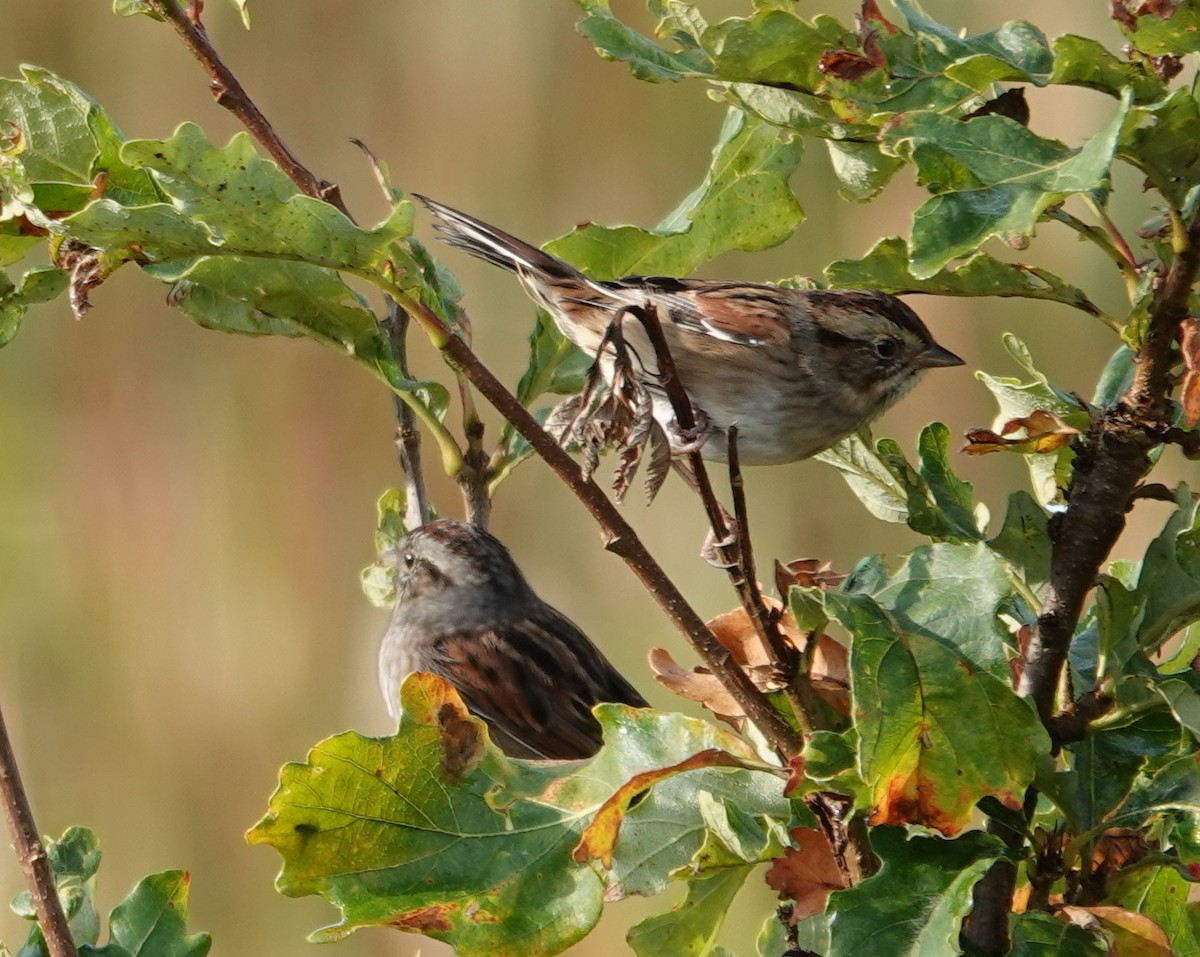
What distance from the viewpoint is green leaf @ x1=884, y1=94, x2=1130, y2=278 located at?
1039 millimetres

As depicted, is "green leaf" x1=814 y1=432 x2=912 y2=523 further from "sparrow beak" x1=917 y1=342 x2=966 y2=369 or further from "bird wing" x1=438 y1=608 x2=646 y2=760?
"bird wing" x1=438 y1=608 x2=646 y2=760

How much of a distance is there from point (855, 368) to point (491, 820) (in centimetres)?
173

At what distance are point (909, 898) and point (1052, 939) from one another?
14 cm

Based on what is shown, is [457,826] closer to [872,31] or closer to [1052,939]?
[1052,939]

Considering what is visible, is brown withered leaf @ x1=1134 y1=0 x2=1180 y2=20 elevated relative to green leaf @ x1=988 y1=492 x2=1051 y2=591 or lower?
elevated

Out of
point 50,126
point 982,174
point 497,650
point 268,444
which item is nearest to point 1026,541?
point 982,174

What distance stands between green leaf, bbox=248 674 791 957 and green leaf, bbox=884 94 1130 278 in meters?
0.55

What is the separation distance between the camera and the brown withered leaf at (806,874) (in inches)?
53.6

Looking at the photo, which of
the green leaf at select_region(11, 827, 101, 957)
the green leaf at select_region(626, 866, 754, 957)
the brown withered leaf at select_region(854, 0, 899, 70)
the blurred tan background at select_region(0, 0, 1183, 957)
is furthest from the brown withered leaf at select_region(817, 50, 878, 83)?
the blurred tan background at select_region(0, 0, 1183, 957)

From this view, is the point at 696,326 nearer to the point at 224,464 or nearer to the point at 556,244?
the point at 556,244

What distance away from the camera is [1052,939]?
127cm

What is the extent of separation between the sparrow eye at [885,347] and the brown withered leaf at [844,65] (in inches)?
66.1

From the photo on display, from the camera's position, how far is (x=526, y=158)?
15.5 feet

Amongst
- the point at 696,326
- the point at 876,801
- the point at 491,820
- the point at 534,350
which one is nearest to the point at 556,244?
the point at 534,350
